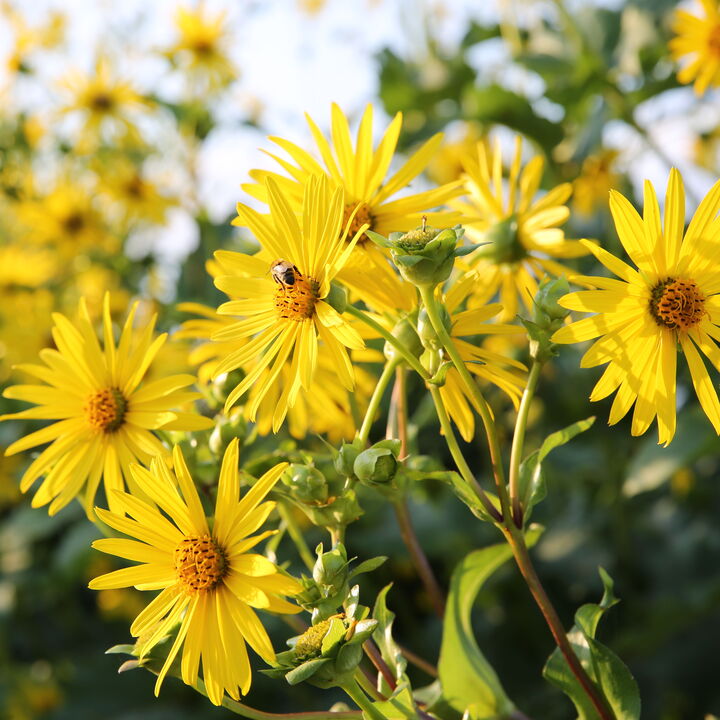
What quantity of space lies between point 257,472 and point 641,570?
38.7 inches

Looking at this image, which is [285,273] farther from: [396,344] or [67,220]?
[67,220]

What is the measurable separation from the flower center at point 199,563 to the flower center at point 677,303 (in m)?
0.31

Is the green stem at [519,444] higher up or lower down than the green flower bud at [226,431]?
lower down

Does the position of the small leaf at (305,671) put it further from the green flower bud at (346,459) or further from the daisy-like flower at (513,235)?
the daisy-like flower at (513,235)

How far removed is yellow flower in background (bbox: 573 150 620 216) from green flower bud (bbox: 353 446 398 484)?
1170 mm

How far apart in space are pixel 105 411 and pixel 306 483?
0.65 feet

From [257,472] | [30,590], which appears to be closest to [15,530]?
[30,590]

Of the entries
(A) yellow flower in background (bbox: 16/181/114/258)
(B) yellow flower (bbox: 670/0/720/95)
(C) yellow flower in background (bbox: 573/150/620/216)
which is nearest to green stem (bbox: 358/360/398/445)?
(B) yellow flower (bbox: 670/0/720/95)

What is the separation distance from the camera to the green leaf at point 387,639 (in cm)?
55

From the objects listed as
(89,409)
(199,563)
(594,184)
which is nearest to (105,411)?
(89,409)

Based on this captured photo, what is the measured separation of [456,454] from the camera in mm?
538

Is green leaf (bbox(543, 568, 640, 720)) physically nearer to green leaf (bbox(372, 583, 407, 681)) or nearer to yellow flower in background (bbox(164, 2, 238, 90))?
green leaf (bbox(372, 583, 407, 681))

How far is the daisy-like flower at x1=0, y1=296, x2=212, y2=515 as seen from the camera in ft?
2.17

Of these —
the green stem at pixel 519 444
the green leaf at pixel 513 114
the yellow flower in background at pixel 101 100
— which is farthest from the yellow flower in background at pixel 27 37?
the green stem at pixel 519 444
